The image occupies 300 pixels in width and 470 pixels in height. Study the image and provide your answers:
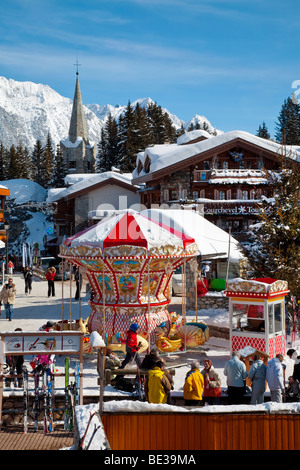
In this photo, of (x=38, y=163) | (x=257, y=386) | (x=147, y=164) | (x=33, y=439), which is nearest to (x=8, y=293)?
(x=33, y=439)

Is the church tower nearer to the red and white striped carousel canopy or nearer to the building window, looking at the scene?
the building window

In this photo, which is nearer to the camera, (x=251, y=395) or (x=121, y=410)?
(x=121, y=410)

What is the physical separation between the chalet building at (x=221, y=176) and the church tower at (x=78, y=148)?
40779 mm

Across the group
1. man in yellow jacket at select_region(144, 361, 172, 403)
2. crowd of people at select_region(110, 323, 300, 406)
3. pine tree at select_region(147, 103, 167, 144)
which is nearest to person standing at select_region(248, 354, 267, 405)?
crowd of people at select_region(110, 323, 300, 406)

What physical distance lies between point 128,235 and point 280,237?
5773 mm

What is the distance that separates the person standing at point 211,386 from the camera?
11.0 m

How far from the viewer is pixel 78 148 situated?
81.2 m

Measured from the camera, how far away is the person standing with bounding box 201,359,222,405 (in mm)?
10984

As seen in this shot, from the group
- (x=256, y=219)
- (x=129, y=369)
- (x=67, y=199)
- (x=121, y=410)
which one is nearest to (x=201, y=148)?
(x=256, y=219)

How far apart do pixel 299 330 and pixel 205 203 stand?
22.1m

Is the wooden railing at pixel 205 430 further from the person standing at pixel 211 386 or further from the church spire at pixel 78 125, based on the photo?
the church spire at pixel 78 125

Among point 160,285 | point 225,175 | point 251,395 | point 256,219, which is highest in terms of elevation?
point 225,175
